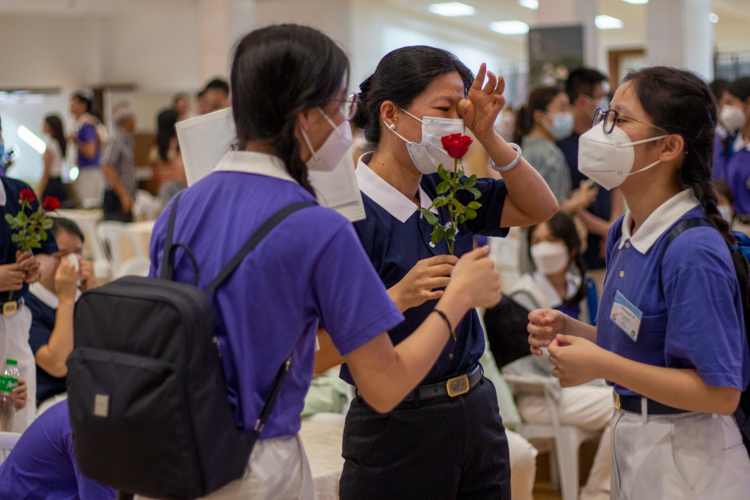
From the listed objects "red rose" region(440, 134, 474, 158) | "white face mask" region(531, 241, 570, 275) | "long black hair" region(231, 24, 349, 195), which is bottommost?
"white face mask" region(531, 241, 570, 275)

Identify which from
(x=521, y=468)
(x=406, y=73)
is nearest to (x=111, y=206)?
(x=521, y=468)

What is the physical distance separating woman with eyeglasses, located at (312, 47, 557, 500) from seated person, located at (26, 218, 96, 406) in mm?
1626

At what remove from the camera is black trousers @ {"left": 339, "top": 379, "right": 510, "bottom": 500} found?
1685 millimetres

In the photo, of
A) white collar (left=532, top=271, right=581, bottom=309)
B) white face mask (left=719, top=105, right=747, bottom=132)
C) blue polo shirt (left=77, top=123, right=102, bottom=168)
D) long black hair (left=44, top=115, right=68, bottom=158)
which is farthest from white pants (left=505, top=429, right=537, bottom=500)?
blue polo shirt (left=77, top=123, right=102, bottom=168)

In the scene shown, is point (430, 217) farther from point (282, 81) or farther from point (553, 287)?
point (553, 287)

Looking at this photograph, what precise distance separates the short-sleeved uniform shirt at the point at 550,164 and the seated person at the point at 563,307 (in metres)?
0.57

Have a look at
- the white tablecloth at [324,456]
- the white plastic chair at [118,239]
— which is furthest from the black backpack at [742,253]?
the white plastic chair at [118,239]

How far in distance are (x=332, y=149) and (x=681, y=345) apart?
29.8 inches

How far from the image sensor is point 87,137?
9.38 m

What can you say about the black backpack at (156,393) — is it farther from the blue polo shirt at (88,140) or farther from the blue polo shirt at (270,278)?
the blue polo shirt at (88,140)

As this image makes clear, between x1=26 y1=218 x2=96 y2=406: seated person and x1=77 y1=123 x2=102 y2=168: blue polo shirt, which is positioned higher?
x1=26 y1=218 x2=96 y2=406: seated person

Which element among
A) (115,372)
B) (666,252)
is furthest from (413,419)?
(115,372)

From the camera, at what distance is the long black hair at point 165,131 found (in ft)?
27.6

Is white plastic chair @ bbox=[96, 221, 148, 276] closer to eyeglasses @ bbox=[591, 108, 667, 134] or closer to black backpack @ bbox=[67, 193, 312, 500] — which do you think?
eyeglasses @ bbox=[591, 108, 667, 134]
